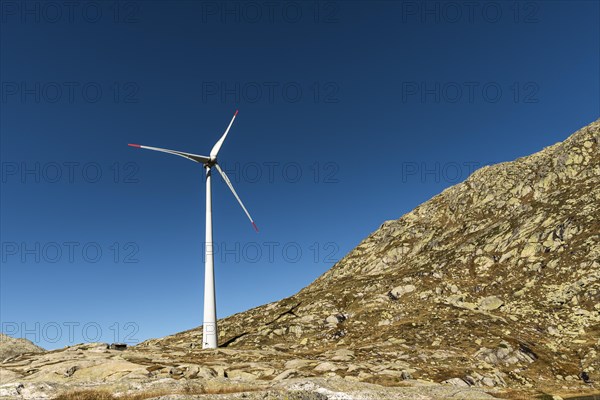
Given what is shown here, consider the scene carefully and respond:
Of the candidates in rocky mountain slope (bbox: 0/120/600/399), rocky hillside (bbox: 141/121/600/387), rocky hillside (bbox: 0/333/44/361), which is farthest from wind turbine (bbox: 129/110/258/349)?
rocky hillside (bbox: 0/333/44/361)

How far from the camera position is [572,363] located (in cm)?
5212

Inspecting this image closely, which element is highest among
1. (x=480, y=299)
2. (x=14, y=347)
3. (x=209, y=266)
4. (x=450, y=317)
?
(x=209, y=266)

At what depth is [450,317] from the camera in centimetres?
6912

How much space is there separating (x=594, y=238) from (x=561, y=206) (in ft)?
67.8

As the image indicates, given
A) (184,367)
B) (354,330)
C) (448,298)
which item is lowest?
(184,367)

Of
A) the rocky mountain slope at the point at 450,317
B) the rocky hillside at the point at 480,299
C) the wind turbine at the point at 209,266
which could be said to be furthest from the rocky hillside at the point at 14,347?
the wind turbine at the point at 209,266

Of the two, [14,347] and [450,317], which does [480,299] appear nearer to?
[450,317]

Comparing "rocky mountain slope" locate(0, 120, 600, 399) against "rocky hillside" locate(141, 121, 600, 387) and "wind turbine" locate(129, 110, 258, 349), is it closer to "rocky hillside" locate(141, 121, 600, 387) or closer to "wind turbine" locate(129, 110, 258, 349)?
"rocky hillside" locate(141, 121, 600, 387)

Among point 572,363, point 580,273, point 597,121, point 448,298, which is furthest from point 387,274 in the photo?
point 597,121

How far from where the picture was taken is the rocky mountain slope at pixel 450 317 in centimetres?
4112

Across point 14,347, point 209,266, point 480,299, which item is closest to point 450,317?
point 480,299

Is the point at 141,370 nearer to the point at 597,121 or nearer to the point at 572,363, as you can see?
the point at 572,363

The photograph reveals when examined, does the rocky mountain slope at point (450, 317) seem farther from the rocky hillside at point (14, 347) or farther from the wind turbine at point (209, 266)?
the rocky hillside at point (14, 347)

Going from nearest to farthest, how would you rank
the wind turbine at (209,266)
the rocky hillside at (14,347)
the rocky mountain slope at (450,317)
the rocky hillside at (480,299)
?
the rocky mountain slope at (450,317) → the rocky hillside at (480,299) → the wind turbine at (209,266) → the rocky hillside at (14,347)
